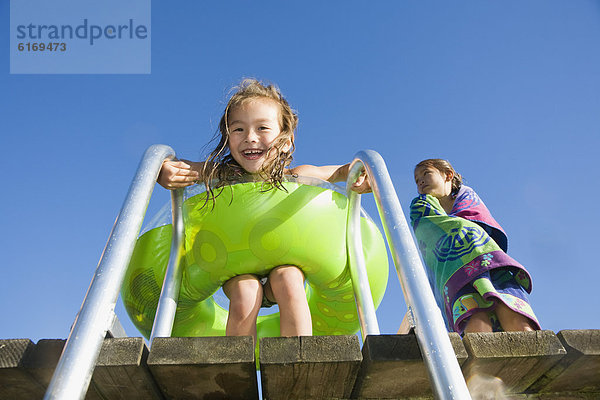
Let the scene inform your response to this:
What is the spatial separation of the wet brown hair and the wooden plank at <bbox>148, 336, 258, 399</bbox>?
1840 millimetres

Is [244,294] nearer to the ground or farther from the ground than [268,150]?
nearer to the ground

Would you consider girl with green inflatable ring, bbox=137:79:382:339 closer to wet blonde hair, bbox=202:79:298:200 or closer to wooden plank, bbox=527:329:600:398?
wet blonde hair, bbox=202:79:298:200

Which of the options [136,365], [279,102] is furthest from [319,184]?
[136,365]

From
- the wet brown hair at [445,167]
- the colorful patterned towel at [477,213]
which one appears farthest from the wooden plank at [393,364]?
the wet brown hair at [445,167]

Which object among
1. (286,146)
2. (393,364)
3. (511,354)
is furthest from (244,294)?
(511,354)

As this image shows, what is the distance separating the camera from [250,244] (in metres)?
1.69

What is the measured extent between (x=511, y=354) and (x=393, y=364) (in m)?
0.26

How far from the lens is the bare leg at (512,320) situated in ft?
6.09

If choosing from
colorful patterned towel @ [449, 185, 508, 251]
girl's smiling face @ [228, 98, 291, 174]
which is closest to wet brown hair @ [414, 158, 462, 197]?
colorful patterned towel @ [449, 185, 508, 251]

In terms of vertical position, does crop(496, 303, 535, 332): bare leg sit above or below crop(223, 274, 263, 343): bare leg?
below

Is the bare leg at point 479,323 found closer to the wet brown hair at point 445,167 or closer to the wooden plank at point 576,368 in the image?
the wooden plank at point 576,368

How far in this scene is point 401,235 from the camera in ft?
3.76

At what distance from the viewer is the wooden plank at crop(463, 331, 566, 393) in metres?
1.09

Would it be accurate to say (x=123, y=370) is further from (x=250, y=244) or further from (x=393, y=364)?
(x=250, y=244)
